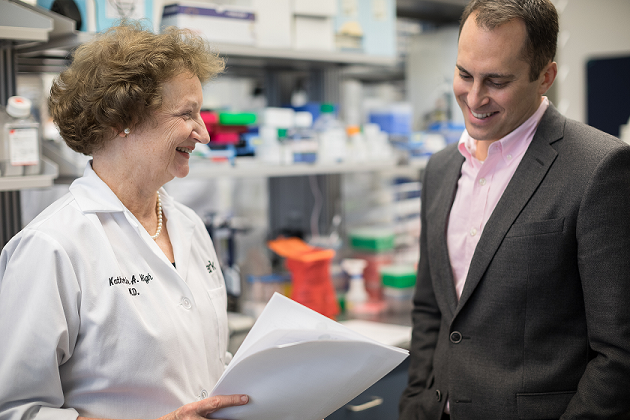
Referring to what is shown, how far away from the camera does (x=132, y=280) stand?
1.22 m

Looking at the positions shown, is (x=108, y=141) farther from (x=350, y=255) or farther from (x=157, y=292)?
(x=350, y=255)

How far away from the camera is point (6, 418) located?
1087mm

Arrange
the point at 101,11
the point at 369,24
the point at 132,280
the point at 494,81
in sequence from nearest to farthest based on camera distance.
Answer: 1. the point at 132,280
2. the point at 494,81
3. the point at 101,11
4. the point at 369,24

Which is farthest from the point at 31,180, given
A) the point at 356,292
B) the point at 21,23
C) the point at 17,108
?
the point at 356,292

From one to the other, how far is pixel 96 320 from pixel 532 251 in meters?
0.94

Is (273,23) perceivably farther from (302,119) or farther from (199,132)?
(199,132)

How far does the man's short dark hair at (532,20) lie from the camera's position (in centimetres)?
129

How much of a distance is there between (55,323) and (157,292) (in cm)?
22

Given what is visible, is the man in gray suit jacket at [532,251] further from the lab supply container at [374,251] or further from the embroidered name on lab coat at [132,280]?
the lab supply container at [374,251]

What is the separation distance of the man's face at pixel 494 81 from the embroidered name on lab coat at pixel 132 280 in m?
0.83

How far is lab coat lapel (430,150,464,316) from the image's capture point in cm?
148

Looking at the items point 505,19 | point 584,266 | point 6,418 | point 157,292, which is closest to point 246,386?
point 157,292

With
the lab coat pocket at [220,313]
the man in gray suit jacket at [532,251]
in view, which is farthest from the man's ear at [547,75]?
the lab coat pocket at [220,313]

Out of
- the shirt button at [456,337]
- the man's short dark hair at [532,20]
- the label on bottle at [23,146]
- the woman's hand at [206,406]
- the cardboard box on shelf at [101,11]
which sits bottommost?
the woman's hand at [206,406]
